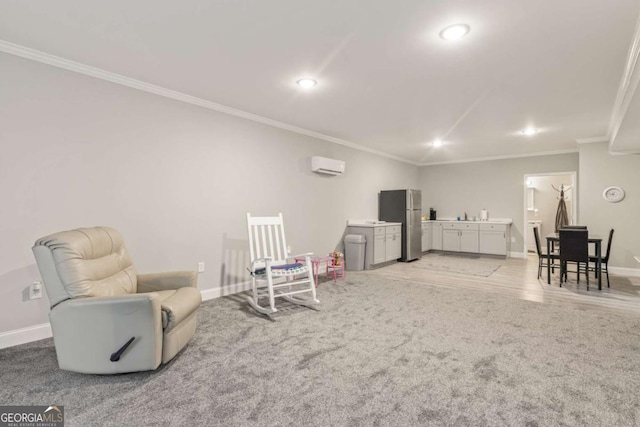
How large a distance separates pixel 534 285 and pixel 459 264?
1.79 m

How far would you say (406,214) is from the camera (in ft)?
21.5

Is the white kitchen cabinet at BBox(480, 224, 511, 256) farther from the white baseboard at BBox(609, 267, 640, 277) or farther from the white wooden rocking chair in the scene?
the white wooden rocking chair

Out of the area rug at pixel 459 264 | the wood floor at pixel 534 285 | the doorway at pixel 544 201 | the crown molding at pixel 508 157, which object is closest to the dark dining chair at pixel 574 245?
the wood floor at pixel 534 285

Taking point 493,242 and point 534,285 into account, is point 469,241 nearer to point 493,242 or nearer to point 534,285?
point 493,242

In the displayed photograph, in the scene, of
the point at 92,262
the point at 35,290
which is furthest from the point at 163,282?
the point at 35,290

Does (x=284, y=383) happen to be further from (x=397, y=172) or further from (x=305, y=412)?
(x=397, y=172)

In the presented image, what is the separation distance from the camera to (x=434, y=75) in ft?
10.1

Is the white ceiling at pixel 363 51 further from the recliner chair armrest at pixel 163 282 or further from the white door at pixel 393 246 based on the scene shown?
the white door at pixel 393 246

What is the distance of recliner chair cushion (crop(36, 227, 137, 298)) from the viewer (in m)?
2.06

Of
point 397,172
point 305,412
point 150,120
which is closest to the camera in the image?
point 305,412

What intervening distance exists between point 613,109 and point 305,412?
504 cm

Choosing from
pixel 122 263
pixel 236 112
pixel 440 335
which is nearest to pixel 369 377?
pixel 440 335

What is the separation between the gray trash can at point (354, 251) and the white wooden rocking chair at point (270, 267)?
1.41 m

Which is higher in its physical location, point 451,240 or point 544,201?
point 544,201
